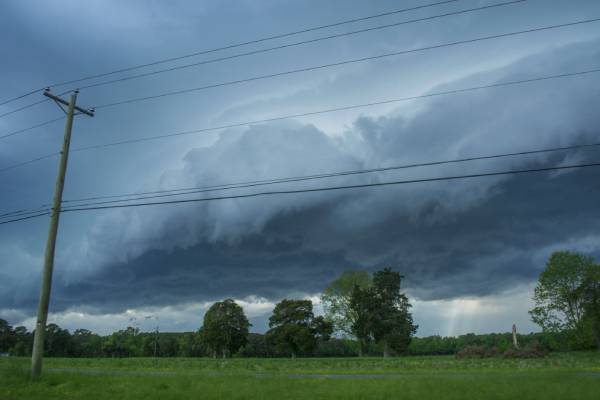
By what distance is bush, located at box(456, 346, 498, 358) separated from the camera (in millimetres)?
59763

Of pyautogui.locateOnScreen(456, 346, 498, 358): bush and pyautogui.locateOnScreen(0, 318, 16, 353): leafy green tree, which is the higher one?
pyautogui.locateOnScreen(0, 318, 16, 353): leafy green tree

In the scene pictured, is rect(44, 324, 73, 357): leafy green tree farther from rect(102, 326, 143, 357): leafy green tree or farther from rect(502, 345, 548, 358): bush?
rect(502, 345, 548, 358): bush

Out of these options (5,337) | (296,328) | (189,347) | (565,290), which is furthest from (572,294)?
(5,337)

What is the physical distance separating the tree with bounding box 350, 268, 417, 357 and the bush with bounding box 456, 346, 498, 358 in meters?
18.7

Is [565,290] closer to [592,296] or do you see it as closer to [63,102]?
[592,296]

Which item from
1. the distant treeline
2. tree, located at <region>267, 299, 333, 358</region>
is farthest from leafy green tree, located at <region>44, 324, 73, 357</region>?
tree, located at <region>267, 299, 333, 358</region>

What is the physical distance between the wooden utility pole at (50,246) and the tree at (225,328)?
73.7 metres

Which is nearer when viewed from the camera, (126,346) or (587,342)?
(587,342)

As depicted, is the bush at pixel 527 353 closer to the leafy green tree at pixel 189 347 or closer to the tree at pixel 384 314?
the tree at pixel 384 314

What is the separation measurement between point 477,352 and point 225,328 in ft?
175

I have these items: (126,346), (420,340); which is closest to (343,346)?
(420,340)

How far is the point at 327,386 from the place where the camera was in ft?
67.9

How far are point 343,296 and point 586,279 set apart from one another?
42.2 m

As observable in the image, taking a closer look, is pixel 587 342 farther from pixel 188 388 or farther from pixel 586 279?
pixel 188 388
